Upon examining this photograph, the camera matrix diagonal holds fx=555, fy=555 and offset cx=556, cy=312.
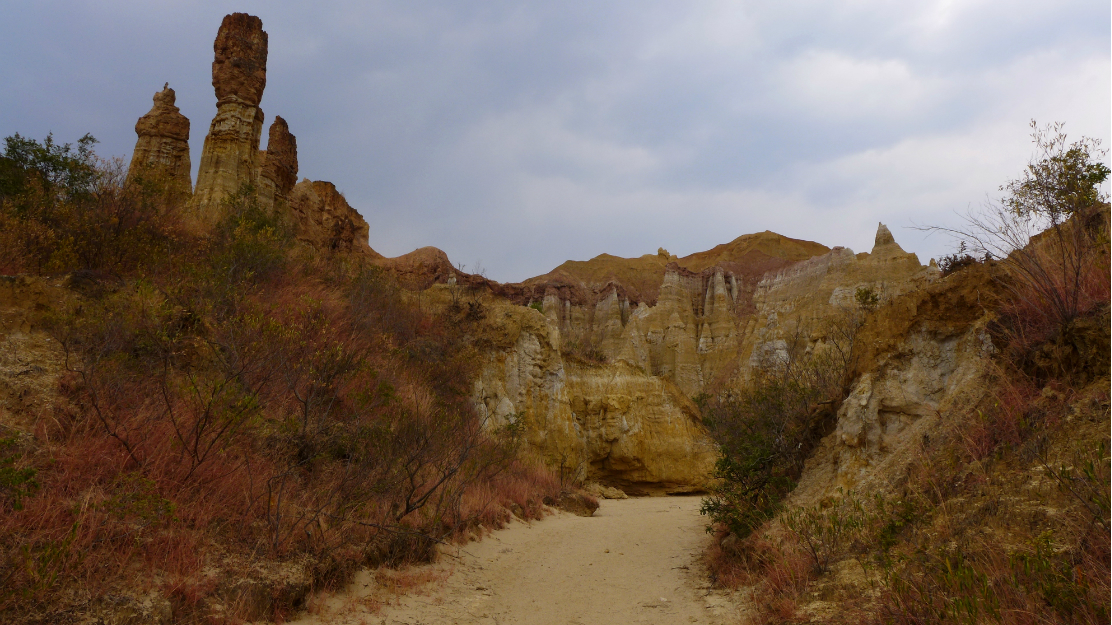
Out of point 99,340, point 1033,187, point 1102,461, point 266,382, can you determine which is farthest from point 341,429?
point 1033,187

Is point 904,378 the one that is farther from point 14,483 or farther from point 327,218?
point 327,218

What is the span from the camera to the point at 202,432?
5.50 m

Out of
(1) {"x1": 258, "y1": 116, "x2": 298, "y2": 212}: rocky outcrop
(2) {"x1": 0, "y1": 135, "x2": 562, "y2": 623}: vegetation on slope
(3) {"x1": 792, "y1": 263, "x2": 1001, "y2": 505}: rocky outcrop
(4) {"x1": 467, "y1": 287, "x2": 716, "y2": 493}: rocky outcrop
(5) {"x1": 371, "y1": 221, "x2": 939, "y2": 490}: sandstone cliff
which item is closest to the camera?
(2) {"x1": 0, "y1": 135, "x2": 562, "y2": 623}: vegetation on slope

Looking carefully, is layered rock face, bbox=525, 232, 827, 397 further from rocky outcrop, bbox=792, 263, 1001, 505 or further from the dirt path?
rocky outcrop, bbox=792, 263, 1001, 505

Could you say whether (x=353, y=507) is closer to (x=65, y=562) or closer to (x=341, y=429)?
(x=341, y=429)

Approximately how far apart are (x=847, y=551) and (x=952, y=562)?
130 centimetres

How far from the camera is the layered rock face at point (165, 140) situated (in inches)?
749

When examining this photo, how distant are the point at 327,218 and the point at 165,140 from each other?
23.4 feet

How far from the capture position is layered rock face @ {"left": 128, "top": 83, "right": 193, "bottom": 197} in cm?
1903

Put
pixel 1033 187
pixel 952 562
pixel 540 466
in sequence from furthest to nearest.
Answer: pixel 540 466, pixel 1033 187, pixel 952 562

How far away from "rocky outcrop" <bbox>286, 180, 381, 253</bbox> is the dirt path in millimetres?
16508

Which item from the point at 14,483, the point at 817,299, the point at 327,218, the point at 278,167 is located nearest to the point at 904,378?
the point at 14,483

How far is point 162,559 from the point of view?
4316 millimetres

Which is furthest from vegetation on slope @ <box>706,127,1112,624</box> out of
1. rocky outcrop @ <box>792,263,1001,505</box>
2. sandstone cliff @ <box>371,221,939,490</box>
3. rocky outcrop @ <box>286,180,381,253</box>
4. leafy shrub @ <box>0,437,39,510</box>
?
rocky outcrop @ <box>286,180,381,253</box>
